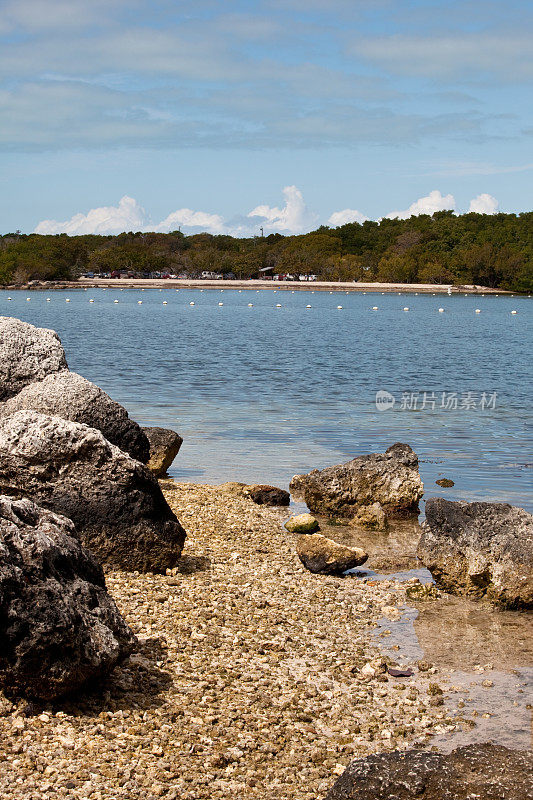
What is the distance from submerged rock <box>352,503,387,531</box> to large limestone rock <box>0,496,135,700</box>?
7281 mm

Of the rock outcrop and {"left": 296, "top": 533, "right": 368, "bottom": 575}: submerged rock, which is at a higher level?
the rock outcrop

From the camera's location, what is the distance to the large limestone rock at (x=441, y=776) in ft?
16.9

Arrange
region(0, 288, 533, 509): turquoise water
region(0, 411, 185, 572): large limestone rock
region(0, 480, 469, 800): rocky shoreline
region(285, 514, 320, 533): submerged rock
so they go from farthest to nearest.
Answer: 1. region(0, 288, 533, 509): turquoise water
2. region(285, 514, 320, 533): submerged rock
3. region(0, 411, 185, 572): large limestone rock
4. region(0, 480, 469, 800): rocky shoreline

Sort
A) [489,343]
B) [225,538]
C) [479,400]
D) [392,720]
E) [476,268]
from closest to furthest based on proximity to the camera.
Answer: [392,720] < [225,538] < [479,400] < [489,343] < [476,268]

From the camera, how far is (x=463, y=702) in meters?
8.01

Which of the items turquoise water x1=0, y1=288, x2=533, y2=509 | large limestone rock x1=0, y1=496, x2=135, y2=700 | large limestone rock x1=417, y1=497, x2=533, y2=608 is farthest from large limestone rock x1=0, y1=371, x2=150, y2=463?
large limestone rock x1=0, y1=496, x2=135, y2=700

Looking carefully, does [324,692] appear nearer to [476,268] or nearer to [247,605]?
[247,605]

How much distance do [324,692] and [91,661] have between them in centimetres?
225

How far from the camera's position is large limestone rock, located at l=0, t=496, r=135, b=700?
6695 millimetres

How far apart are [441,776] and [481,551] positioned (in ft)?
20.3

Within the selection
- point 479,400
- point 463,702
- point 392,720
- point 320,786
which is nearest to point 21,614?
point 320,786

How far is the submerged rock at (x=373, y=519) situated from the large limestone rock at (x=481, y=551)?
243 centimetres

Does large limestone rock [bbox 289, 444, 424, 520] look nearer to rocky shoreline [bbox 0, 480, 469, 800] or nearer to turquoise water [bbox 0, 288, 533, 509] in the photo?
turquoise water [bbox 0, 288, 533, 509]

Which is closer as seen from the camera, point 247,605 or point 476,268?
point 247,605
